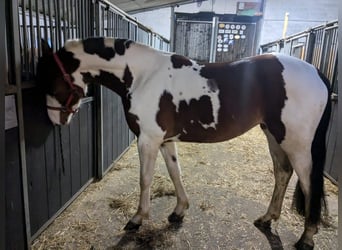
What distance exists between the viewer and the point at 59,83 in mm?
1616

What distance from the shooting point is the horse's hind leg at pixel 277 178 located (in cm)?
181

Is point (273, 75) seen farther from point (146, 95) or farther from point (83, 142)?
point (83, 142)

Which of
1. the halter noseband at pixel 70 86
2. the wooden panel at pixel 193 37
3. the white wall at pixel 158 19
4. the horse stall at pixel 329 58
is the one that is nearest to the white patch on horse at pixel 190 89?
the halter noseband at pixel 70 86

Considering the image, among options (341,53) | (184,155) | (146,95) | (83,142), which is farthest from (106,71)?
(184,155)

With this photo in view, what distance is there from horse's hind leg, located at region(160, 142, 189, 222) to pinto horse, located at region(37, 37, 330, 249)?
21 centimetres

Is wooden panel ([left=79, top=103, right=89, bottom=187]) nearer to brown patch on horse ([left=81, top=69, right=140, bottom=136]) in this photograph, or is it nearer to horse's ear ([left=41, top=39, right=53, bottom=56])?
brown patch on horse ([left=81, top=69, right=140, bottom=136])

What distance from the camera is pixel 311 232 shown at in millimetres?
1601

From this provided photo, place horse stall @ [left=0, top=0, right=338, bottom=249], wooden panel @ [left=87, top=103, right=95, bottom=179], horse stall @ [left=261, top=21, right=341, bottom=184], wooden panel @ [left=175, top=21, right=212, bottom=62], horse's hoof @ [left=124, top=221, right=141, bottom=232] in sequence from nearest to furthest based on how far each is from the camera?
horse stall @ [left=0, top=0, right=338, bottom=249], horse's hoof @ [left=124, top=221, right=141, bottom=232], wooden panel @ [left=87, top=103, right=95, bottom=179], horse stall @ [left=261, top=21, right=341, bottom=184], wooden panel @ [left=175, top=21, right=212, bottom=62]

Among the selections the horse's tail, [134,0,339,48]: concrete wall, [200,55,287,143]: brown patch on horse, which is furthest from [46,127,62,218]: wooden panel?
[134,0,339,48]: concrete wall

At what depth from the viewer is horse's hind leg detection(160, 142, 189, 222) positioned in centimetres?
189

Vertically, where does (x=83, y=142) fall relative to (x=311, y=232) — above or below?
above

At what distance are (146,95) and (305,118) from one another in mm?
914

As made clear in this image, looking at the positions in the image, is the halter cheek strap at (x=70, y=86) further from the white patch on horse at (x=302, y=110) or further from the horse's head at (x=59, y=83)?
the white patch on horse at (x=302, y=110)

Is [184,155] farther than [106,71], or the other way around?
[184,155]
